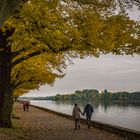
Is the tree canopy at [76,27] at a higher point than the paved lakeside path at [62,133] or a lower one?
higher

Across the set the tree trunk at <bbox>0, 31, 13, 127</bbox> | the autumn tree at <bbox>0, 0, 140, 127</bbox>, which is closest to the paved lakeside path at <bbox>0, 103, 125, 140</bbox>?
the tree trunk at <bbox>0, 31, 13, 127</bbox>

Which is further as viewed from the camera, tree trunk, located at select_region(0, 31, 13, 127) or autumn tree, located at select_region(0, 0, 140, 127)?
tree trunk, located at select_region(0, 31, 13, 127)

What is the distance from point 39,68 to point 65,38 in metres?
17.1

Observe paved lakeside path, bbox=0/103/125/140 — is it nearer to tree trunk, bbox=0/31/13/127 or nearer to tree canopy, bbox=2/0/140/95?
tree trunk, bbox=0/31/13/127

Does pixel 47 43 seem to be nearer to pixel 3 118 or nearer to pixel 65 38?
pixel 65 38

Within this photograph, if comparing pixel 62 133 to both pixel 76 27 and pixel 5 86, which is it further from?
pixel 76 27

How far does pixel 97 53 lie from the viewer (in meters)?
20.1

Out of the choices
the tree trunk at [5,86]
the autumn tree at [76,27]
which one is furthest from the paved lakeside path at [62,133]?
the autumn tree at [76,27]

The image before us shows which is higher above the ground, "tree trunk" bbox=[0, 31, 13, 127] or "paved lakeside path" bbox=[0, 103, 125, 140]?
"tree trunk" bbox=[0, 31, 13, 127]

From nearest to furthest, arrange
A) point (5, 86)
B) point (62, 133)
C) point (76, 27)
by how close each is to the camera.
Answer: point (76, 27), point (5, 86), point (62, 133)

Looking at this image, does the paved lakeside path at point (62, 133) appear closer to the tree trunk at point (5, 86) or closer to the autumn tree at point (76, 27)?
the tree trunk at point (5, 86)

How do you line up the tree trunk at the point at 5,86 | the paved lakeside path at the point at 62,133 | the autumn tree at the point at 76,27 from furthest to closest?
the tree trunk at the point at 5,86
the paved lakeside path at the point at 62,133
the autumn tree at the point at 76,27

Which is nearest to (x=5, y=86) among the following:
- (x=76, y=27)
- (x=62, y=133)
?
(x=62, y=133)

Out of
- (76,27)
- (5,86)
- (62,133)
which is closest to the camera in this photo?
(76,27)
